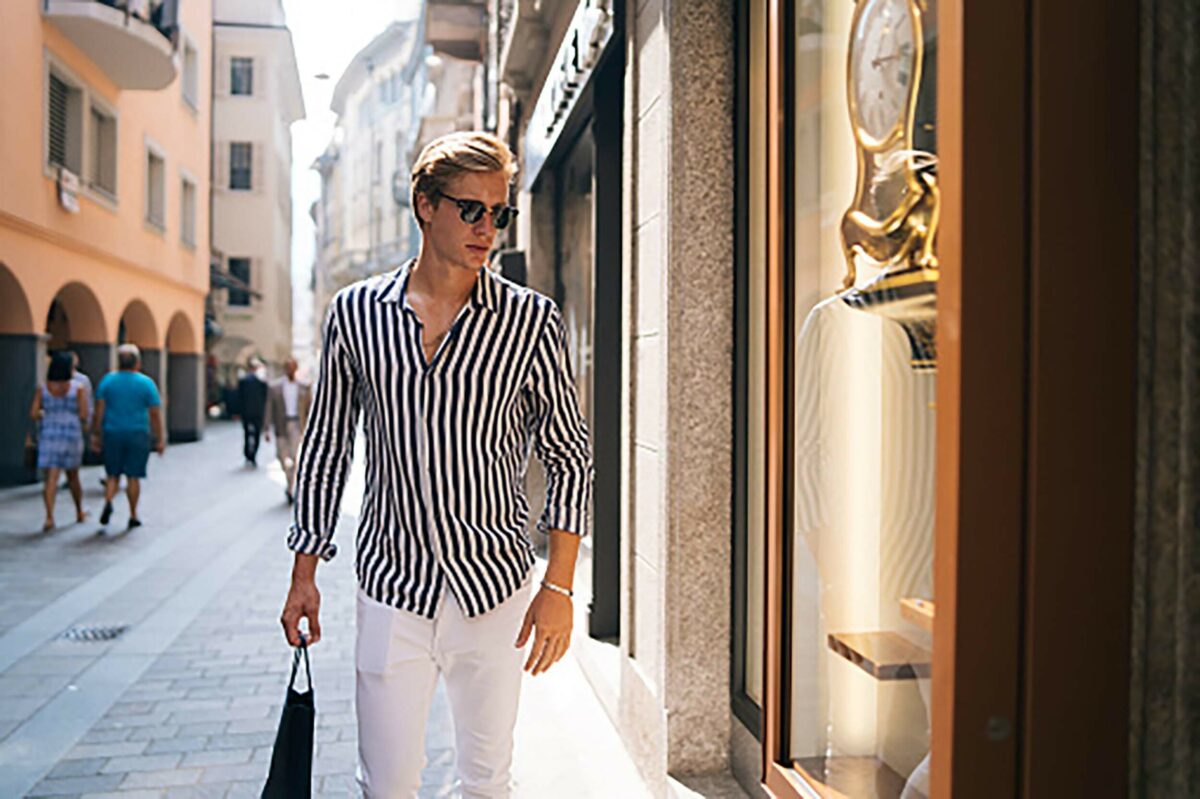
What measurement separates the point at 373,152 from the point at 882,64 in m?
60.1

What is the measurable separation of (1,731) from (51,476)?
730cm

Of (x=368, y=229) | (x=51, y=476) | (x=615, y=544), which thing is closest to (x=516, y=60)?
(x=615, y=544)

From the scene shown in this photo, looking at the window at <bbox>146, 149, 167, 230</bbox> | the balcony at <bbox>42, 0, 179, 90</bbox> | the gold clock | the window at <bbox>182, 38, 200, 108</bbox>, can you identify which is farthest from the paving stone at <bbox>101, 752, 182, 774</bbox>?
the window at <bbox>182, 38, 200, 108</bbox>

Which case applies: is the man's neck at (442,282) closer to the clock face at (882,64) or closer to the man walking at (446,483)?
the man walking at (446,483)

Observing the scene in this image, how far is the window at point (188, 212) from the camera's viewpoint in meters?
27.0

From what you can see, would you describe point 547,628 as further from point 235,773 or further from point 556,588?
point 235,773

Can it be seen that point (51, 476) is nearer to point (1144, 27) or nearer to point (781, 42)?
point (781, 42)

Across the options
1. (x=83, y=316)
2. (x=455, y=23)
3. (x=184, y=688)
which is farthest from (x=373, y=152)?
(x=184, y=688)

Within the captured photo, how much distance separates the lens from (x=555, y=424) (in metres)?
2.67

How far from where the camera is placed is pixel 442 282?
8.60ft

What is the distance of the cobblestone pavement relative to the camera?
14.4ft

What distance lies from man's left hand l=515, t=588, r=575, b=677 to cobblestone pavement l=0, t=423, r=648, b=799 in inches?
71.0

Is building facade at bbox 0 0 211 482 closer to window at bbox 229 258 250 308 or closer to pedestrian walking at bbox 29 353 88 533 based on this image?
pedestrian walking at bbox 29 353 88 533

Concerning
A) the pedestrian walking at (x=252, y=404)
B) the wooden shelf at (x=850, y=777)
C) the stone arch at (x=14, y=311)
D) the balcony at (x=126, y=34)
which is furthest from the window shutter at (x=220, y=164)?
the wooden shelf at (x=850, y=777)
